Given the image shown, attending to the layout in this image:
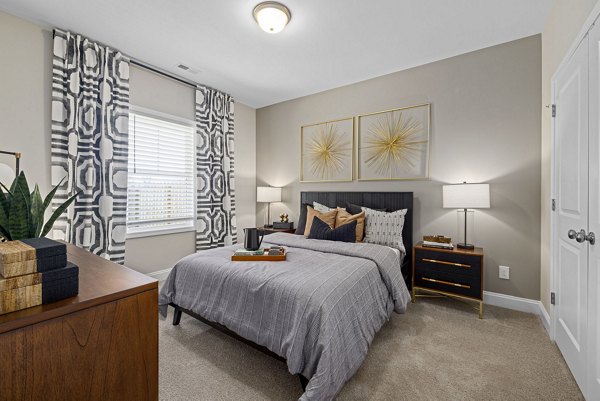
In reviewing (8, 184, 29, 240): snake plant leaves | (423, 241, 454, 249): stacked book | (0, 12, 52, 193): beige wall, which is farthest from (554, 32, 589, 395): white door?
(0, 12, 52, 193): beige wall

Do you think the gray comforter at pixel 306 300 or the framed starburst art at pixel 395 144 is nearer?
the gray comforter at pixel 306 300

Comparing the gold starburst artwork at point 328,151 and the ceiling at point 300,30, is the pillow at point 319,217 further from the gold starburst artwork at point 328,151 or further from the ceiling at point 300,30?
the ceiling at point 300,30

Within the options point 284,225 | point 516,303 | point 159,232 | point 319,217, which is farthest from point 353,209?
point 159,232

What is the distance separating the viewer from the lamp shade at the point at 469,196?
8.47 ft

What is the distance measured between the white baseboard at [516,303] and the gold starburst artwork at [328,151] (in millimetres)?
2243

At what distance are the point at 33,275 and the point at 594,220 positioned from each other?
97.6 inches

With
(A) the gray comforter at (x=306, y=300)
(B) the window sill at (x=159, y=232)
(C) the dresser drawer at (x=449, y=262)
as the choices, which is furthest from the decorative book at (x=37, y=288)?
(C) the dresser drawer at (x=449, y=262)

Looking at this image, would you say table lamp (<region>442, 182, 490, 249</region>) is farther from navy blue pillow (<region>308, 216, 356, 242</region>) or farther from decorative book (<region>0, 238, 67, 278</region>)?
decorative book (<region>0, 238, 67, 278</region>)

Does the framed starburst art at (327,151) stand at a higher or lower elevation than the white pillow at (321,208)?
higher

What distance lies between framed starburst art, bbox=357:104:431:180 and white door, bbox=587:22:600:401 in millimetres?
1700

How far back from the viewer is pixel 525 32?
261 centimetres

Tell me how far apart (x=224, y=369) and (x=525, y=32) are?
3.93 meters

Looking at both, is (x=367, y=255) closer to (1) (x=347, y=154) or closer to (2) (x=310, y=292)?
(2) (x=310, y=292)

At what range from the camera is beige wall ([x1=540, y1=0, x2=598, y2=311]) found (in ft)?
6.18
